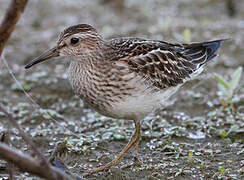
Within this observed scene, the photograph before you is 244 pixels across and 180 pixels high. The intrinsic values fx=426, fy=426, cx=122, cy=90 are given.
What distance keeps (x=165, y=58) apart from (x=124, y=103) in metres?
1.11

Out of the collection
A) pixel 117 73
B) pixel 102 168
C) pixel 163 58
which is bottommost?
pixel 102 168

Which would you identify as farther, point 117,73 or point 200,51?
point 200,51

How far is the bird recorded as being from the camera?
475 centimetres

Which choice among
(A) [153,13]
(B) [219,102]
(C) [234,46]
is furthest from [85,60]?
(A) [153,13]

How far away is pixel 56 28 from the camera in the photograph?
9648 mm

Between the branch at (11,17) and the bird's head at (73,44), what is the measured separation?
1290 millimetres

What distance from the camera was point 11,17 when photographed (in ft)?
11.6

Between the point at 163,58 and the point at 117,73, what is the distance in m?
0.92

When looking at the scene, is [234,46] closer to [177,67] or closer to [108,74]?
[177,67]

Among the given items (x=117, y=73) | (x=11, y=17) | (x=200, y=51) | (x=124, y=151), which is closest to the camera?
(x=11, y=17)

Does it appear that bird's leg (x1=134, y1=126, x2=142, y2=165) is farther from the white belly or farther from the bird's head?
the bird's head

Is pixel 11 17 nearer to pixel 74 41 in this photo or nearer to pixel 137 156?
pixel 74 41

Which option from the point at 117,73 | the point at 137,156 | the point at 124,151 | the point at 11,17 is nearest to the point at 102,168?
the point at 124,151

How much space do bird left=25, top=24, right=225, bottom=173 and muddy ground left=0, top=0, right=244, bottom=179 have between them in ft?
1.36
